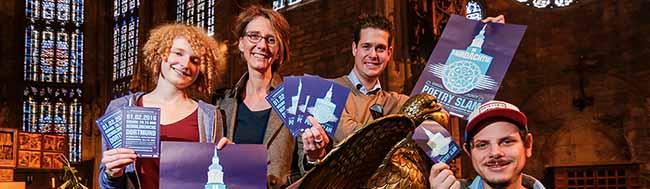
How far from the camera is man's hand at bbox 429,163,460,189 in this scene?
1876mm

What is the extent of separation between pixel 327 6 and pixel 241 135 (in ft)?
43.7

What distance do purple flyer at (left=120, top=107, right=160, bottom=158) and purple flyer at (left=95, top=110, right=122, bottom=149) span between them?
27 mm

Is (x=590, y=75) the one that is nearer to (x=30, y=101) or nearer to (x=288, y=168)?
(x=288, y=168)

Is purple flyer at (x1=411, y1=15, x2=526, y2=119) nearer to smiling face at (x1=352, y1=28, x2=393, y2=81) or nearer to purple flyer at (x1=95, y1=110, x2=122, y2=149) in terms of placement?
smiling face at (x1=352, y1=28, x2=393, y2=81)

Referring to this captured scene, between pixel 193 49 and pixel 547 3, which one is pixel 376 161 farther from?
pixel 547 3

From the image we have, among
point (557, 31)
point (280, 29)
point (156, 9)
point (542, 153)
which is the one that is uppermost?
point (156, 9)

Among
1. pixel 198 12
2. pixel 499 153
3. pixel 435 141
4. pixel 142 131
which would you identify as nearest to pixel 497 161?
pixel 499 153

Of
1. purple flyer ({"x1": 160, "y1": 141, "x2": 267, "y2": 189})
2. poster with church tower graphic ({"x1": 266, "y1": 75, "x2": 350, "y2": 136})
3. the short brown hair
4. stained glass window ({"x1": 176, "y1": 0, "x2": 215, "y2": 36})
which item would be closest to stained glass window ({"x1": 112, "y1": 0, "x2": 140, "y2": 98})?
stained glass window ({"x1": 176, "y1": 0, "x2": 215, "y2": 36})

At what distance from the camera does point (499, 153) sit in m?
1.95

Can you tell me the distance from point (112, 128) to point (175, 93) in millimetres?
322

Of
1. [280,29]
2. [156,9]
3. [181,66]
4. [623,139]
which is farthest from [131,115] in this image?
[156,9]

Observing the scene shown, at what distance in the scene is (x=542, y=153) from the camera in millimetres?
14453

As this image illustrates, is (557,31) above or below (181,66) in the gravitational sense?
above

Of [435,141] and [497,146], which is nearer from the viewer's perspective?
[497,146]
